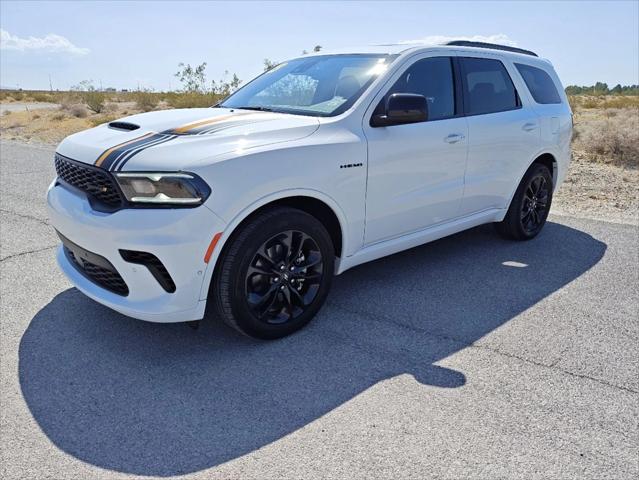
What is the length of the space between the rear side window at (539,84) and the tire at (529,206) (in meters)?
0.71

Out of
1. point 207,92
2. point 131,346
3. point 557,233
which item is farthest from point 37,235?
point 207,92

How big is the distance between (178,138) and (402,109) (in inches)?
59.7

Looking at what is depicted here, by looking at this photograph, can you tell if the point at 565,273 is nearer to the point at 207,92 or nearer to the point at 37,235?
the point at 37,235

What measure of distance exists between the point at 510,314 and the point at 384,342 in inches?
43.0

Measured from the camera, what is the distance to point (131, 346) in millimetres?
3441

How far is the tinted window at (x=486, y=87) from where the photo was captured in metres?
4.71

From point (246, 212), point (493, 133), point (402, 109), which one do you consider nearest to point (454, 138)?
point (493, 133)

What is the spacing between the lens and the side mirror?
146 inches

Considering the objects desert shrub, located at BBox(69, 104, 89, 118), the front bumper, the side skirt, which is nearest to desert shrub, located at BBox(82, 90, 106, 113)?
desert shrub, located at BBox(69, 104, 89, 118)

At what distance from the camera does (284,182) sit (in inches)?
129

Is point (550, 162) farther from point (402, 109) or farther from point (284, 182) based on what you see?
point (284, 182)

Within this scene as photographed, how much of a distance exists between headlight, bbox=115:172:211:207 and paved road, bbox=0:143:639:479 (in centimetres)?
100

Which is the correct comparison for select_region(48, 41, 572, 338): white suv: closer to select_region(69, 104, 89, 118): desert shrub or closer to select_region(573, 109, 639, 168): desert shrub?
select_region(573, 109, 639, 168): desert shrub

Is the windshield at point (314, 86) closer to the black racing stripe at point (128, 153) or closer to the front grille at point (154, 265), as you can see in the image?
the black racing stripe at point (128, 153)
